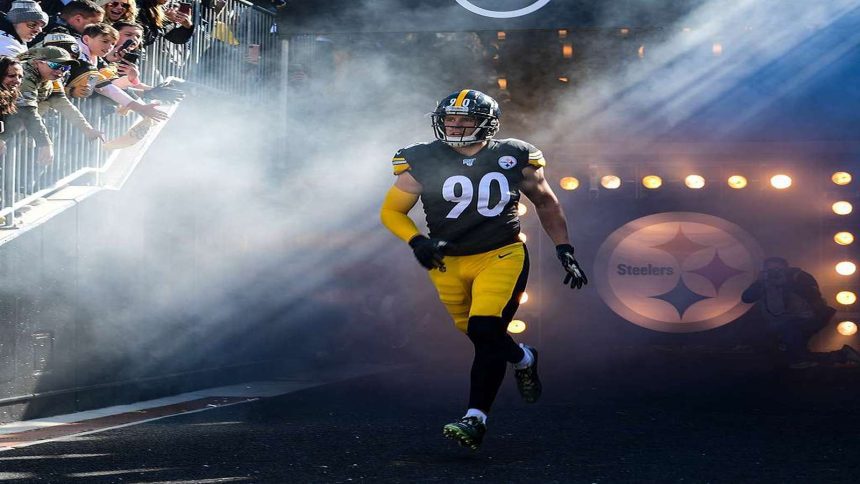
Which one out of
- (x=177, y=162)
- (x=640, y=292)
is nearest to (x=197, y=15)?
(x=177, y=162)

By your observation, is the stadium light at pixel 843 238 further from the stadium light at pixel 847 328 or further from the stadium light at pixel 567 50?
the stadium light at pixel 567 50

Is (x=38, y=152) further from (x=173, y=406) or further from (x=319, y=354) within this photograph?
(x=319, y=354)

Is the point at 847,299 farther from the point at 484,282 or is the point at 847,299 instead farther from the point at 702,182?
the point at 484,282

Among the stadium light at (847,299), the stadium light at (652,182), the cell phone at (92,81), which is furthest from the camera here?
the stadium light at (652,182)

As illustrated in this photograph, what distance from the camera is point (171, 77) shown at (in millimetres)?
10086

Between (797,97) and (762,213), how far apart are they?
113 centimetres

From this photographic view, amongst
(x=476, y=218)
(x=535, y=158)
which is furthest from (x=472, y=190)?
(x=535, y=158)

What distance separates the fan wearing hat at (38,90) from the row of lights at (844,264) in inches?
281

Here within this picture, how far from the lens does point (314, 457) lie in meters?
5.64

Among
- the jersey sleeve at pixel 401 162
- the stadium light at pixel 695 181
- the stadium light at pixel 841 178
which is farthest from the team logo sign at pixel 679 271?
the jersey sleeve at pixel 401 162

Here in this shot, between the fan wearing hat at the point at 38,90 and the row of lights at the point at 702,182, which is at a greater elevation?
the fan wearing hat at the point at 38,90

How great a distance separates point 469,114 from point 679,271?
5723 mm

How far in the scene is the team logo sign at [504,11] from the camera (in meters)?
11.5

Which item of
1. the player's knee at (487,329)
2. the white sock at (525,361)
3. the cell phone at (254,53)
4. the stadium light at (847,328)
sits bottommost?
the stadium light at (847,328)
